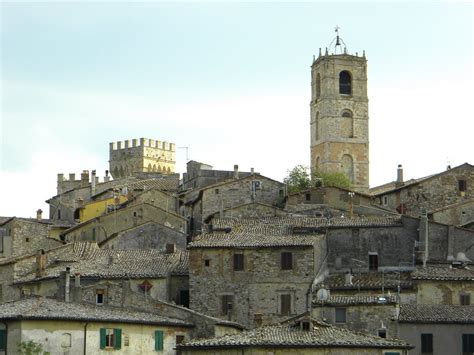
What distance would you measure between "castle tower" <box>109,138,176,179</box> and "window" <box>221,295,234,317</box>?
93.0 m

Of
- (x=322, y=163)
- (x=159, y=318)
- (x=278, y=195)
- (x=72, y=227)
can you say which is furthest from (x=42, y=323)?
(x=322, y=163)

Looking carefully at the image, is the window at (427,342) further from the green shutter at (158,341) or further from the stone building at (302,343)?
the green shutter at (158,341)

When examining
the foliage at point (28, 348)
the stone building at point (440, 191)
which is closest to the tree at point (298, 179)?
the stone building at point (440, 191)

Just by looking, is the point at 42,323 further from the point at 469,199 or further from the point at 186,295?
the point at 469,199

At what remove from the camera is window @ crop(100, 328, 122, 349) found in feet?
167

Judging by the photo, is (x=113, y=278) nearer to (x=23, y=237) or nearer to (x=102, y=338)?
(x=102, y=338)

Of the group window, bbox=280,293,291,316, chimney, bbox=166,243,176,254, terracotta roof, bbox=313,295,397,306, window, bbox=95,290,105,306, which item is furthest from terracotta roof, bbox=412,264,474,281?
window, bbox=95,290,105,306

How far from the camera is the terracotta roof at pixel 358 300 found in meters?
52.6

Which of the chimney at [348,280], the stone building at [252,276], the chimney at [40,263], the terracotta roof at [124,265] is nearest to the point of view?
the chimney at [348,280]

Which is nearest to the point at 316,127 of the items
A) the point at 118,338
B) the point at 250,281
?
the point at 250,281

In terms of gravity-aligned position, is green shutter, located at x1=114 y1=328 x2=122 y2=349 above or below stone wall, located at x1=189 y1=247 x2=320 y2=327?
below

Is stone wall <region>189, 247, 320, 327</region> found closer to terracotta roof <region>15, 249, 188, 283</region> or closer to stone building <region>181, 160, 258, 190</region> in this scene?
terracotta roof <region>15, 249, 188, 283</region>

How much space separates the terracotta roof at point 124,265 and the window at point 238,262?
11.1ft

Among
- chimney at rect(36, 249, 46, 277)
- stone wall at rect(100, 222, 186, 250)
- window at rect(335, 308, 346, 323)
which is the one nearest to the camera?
window at rect(335, 308, 346, 323)
